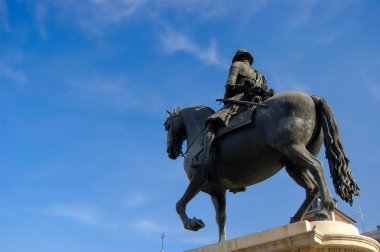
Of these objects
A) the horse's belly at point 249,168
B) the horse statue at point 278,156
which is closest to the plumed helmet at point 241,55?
the horse statue at point 278,156

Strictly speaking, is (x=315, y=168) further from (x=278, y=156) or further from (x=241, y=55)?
(x=241, y=55)

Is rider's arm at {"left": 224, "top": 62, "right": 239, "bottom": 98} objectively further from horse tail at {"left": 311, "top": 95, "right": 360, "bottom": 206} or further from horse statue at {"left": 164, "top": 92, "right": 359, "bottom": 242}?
horse tail at {"left": 311, "top": 95, "right": 360, "bottom": 206}

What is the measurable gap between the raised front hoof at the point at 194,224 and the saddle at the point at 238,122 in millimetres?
1611

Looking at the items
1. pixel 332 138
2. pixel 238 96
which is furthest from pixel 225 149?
pixel 332 138

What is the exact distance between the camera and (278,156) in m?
9.01

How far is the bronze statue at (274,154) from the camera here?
8469 millimetres

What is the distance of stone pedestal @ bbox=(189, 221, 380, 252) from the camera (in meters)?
7.14

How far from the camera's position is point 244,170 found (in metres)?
9.41

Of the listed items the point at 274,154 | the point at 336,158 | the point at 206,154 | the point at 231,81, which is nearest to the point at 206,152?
the point at 206,154

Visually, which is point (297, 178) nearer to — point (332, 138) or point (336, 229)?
point (332, 138)

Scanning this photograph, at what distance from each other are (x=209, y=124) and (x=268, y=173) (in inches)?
57.4

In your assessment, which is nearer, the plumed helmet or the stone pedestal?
the stone pedestal

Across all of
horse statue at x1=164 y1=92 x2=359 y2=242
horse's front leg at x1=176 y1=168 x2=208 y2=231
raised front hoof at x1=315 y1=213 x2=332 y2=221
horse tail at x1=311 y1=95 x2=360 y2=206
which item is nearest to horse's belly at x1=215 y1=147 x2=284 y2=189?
horse statue at x1=164 y1=92 x2=359 y2=242

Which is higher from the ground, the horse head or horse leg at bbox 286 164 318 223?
the horse head
